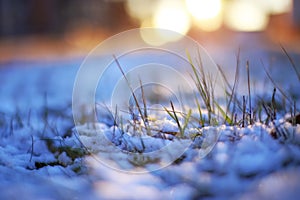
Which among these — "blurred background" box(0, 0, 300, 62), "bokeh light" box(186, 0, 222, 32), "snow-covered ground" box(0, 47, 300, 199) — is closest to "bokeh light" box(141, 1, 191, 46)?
"blurred background" box(0, 0, 300, 62)

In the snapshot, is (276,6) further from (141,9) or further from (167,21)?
(141,9)

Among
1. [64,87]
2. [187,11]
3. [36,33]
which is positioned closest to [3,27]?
[36,33]

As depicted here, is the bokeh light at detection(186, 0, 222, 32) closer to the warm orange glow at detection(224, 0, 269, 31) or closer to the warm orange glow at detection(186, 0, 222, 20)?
the warm orange glow at detection(186, 0, 222, 20)

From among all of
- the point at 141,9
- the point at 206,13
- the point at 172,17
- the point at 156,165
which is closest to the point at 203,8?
the point at 206,13

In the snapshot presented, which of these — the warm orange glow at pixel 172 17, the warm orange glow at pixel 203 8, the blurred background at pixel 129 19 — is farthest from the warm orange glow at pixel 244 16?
the warm orange glow at pixel 172 17

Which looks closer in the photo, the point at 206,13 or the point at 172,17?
the point at 206,13

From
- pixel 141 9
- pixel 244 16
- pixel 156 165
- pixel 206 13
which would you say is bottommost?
pixel 156 165

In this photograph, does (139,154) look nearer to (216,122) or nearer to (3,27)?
(216,122)
